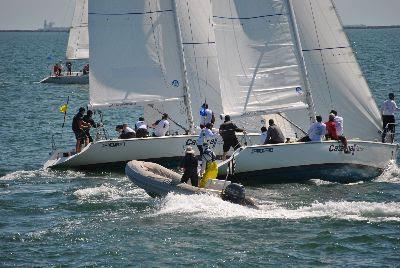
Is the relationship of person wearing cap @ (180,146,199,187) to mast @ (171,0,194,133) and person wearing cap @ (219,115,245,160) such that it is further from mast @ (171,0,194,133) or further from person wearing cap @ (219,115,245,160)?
mast @ (171,0,194,133)

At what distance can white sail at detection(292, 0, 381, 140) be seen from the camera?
1358 inches

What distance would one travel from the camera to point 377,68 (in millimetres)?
87938

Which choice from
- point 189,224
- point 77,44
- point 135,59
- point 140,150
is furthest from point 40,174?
point 77,44

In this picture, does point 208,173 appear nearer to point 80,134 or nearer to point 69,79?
point 80,134

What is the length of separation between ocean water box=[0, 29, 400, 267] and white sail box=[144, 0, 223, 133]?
459 centimetres

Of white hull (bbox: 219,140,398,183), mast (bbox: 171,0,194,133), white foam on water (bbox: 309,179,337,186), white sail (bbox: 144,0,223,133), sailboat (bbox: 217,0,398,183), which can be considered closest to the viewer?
white hull (bbox: 219,140,398,183)

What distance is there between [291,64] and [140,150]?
6.01m

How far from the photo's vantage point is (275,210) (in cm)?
2834

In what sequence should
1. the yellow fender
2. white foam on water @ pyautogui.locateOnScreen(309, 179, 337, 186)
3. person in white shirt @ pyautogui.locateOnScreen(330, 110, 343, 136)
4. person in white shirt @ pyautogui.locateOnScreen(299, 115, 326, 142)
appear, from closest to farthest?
the yellow fender, person in white shirt @ pyautogui.locateOnScreen(299, 115, 326, 142), white foam on water @ pyautogui.locateOnScreen(309, 179, 337, 186), person in white shirt @ pyautogui.locateOnScreen(330, 110, 343, 136)

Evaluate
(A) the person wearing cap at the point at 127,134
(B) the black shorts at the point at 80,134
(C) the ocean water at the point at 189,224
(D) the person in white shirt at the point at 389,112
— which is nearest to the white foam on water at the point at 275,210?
(C) the ocean water at the point at 189,224

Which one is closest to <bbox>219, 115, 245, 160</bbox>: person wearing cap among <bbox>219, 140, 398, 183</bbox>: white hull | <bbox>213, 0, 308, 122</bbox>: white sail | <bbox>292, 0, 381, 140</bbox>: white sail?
<bbox>213, 0, 308, 122</bbox>: white sail

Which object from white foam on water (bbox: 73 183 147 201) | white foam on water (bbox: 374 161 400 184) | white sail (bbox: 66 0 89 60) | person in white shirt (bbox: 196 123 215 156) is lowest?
white foam on water (bbox: 73 183 147 201)

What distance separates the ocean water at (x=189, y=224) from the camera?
24.1m

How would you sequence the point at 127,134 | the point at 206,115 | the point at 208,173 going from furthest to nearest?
the point at 206,115
the point at 127,134
the point at 208,173
